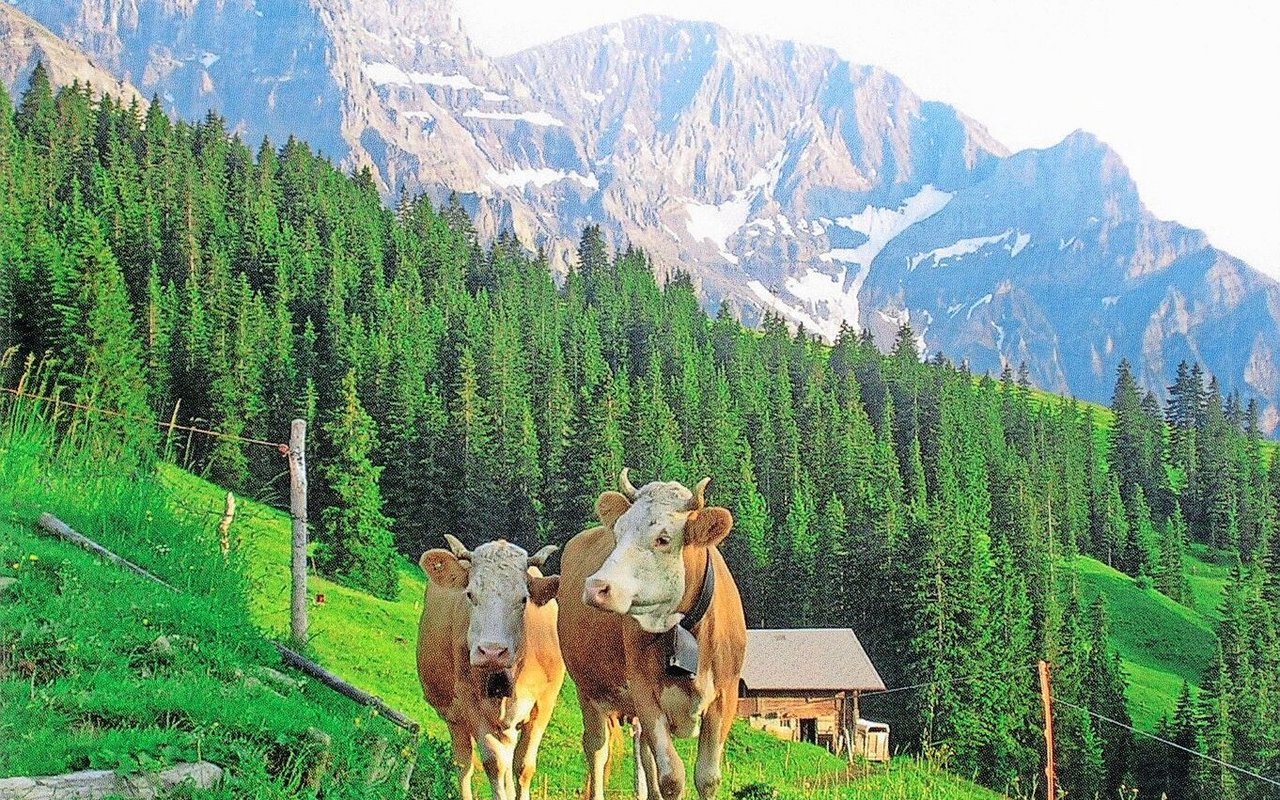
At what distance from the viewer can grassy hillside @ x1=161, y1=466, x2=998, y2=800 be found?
2473cm

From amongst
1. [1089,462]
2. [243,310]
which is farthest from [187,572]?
[1089,462]

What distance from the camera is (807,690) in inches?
2329

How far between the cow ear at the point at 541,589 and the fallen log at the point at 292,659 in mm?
3137

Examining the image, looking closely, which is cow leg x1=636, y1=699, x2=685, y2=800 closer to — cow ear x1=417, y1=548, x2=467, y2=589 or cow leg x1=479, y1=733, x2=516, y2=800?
cow leg x1=479, y1=733, x2=516, y2=800

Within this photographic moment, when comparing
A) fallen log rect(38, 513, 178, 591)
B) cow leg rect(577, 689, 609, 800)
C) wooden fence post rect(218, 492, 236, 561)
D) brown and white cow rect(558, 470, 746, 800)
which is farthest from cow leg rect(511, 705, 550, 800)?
wooden fence post rect(218, 492, 236, 561)

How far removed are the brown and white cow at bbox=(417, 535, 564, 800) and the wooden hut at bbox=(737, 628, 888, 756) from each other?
49.9 m

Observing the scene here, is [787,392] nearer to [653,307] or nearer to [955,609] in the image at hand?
[653,307]

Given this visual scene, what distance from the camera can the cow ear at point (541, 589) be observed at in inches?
387

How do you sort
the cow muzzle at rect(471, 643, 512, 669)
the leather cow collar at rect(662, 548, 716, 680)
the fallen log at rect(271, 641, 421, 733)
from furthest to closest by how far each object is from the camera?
the fallen log at rect(271, 641, 421, 733) → the cow muzzle at rect(471, 643, 512, 669) → the leather cow collar at rect(662, 548, 716, 680)

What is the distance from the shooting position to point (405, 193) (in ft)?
472

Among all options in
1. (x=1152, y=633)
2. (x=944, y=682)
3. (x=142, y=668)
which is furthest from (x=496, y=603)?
(x=1152, y=633)

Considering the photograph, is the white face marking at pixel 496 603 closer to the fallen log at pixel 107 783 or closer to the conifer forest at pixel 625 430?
the fallen log at pixel 107 783

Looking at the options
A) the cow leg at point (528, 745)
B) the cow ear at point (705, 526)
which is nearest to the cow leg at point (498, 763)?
the cow leg at point (528, 745)

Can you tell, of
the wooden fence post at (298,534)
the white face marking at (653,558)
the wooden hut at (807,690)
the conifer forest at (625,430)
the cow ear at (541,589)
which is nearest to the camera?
the white face marking at (653,558)
